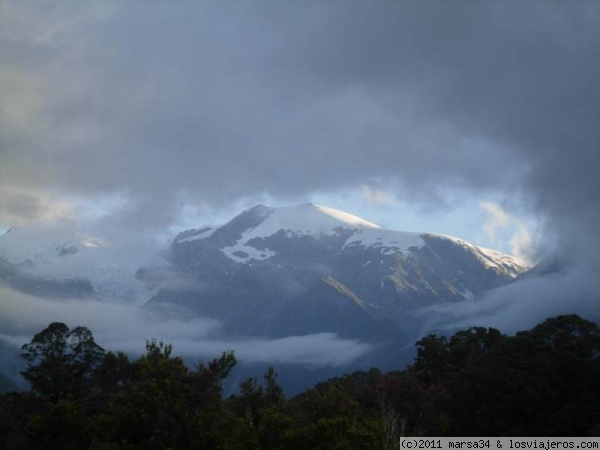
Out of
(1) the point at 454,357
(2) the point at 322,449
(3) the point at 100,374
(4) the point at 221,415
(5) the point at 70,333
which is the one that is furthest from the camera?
(1) the point at 454,357

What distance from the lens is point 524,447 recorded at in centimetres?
4428

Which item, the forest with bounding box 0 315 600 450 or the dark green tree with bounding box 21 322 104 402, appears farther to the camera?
the dark green tree with bounding box 21 322 104 402

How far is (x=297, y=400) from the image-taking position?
83125 mm

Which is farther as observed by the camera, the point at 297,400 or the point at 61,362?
the point at 61,362

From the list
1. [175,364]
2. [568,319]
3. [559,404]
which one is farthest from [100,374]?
[568,319]

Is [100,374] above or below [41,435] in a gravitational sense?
above

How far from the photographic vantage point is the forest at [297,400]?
1582 inches

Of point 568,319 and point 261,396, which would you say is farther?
point 568,319

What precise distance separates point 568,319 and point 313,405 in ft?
189

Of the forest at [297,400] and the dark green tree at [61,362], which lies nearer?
the forest at [297,400]

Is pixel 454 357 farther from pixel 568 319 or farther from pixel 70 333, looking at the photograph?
pixel 70 333

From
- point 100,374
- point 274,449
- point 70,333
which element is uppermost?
point 70,333

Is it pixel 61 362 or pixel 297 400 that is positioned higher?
pixel 61 362

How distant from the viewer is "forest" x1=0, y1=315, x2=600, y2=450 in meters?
40.2
